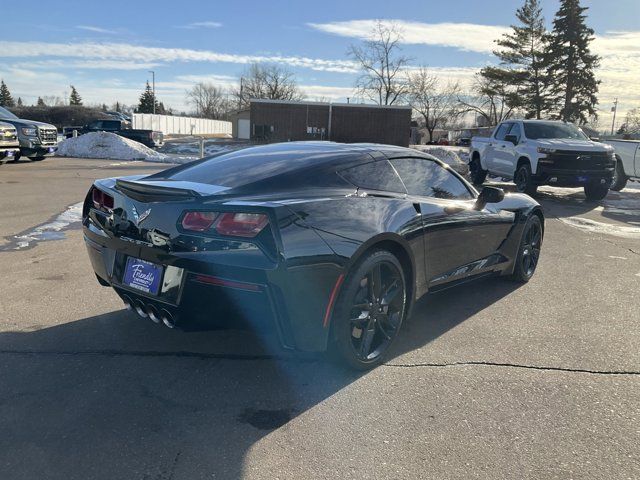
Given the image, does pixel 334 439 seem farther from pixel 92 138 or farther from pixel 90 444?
pixel 92 138

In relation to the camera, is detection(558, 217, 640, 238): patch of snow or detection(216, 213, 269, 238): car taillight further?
detection(558, 217, 640, 238): patch of snow

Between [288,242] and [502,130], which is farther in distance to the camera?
[502,130]

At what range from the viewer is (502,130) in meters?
14.6

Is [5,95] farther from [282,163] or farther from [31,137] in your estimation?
[282,163]

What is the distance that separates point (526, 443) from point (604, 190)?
12.0m

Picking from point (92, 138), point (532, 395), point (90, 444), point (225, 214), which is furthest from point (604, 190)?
point (92, 138)

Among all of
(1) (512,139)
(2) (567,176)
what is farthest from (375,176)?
(1) (512,139)

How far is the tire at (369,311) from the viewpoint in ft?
11.1

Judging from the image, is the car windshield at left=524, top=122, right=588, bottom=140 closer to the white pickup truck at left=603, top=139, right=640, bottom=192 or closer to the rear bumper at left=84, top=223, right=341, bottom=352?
the white pickup truck at left=603, top=139, right=640, bottom=192

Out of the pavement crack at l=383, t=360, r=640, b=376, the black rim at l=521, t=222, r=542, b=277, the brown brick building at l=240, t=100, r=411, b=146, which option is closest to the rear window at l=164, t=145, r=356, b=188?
the pavement crack at l=383, t=360, r=640, b=376

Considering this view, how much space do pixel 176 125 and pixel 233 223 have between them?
235ft

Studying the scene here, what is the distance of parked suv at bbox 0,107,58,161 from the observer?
56.9 feet

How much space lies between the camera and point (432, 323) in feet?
14.9

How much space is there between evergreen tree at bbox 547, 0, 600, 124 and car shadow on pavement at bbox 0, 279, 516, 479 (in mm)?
49332
